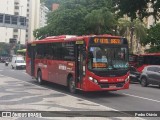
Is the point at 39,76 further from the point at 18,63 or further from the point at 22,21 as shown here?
the point at 18,63

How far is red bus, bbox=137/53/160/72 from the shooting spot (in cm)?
3483

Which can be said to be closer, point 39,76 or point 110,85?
point 110,85

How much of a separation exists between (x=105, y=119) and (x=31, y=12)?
139 metres

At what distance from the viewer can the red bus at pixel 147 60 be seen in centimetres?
3483

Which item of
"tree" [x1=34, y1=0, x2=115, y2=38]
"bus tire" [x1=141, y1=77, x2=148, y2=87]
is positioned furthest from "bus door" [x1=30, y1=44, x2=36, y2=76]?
"tree" [x1=34, y1=0, x2=115, y2=38]

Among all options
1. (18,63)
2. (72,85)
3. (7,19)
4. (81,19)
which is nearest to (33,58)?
(72,85)

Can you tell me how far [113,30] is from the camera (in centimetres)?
4828

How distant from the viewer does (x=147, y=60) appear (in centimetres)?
3628

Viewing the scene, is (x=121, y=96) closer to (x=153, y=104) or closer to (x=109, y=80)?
(x=109, y=80)

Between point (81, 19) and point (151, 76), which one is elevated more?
point (81, 19)

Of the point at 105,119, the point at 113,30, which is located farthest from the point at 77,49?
the point at 113,30

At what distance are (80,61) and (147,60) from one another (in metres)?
19.3

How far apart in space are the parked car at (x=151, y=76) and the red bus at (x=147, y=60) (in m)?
8.33

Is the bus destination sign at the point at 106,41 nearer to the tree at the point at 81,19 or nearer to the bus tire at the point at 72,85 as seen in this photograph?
the bus tire at the point at 72,85
